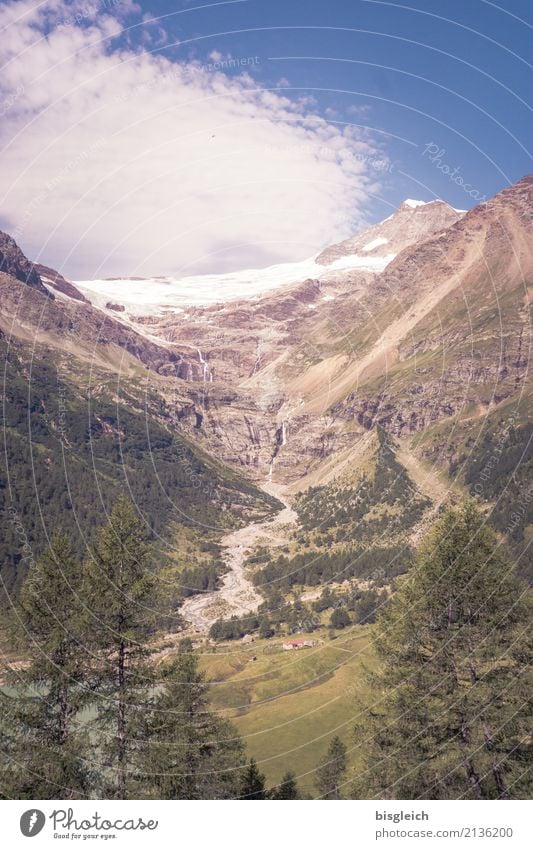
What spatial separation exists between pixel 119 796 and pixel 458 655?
15775mm

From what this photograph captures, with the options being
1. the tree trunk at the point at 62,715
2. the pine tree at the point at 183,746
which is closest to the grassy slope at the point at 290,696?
the pine tree at the point at 183,746

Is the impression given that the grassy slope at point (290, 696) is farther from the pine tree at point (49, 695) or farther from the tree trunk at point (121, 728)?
the tree trunk at point (121, 728)

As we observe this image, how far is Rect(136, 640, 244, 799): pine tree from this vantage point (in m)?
23.9

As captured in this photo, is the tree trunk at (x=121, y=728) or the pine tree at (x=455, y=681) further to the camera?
the pine tree at (x=455, y=681)

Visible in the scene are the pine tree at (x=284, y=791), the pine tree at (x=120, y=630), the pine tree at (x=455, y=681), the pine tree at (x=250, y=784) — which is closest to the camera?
the pine tree at (x=120, y=630)

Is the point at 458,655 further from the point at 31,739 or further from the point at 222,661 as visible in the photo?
the point at 222,661

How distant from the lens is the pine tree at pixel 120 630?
78.4ft

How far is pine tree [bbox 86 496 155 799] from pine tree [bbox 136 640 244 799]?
2.76ft

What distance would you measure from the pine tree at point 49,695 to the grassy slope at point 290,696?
44.9 metres

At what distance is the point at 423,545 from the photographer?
1149 inches

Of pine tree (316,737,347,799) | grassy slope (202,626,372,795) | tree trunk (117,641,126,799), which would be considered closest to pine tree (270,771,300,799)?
pine tree (316,737,347,799)

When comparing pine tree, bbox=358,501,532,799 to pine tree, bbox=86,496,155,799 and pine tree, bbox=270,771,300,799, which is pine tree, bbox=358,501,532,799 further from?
pine tree, bbox=270,771,300,799

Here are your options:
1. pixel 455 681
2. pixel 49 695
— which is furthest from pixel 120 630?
pixel 455 681
